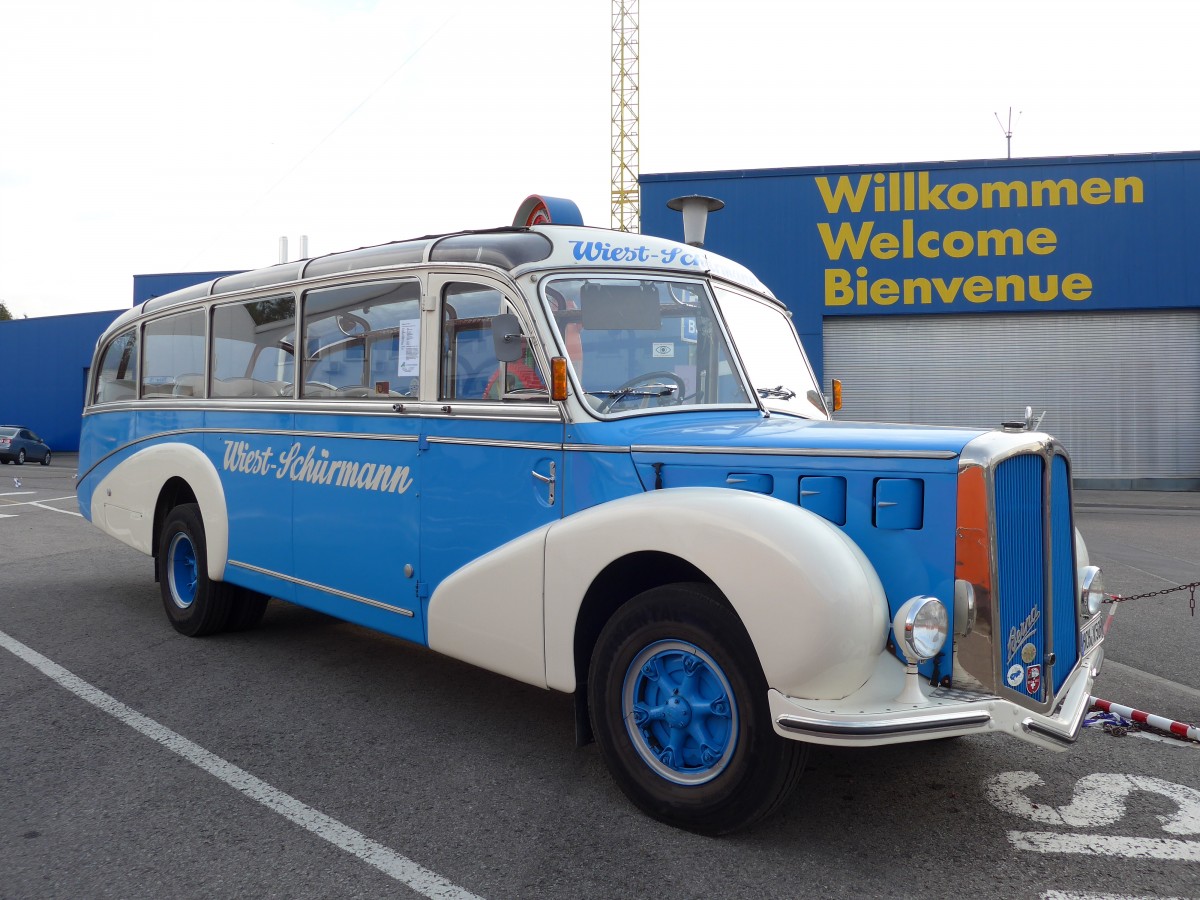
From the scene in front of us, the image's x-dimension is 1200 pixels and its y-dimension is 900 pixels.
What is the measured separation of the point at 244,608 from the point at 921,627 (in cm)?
496

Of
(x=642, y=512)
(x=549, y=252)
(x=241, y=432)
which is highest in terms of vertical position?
(x=549, y=252)

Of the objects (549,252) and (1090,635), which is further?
(549,252)

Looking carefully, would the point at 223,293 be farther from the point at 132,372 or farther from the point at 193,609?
the point at 193,609

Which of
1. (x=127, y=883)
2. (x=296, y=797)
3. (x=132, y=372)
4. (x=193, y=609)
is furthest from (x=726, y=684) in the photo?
(x=132, y=372)

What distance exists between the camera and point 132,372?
7.43 metres

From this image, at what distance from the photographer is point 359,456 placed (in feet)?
16.6

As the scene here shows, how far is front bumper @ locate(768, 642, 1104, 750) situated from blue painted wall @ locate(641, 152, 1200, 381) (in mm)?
19565

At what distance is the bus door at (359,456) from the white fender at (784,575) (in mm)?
1645

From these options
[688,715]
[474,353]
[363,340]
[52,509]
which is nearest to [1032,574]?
[688,715]

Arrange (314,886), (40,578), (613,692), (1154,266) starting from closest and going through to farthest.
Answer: (314,886) → (613,692) → (40,578) → (1154,266)

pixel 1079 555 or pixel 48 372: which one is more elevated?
pixel 48 372

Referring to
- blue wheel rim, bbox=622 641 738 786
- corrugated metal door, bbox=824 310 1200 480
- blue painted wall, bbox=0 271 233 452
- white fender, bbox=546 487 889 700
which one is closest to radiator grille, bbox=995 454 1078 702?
white fender, bbox=546 487 889 700

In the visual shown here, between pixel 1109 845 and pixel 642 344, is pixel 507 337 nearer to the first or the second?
pixel 642 344

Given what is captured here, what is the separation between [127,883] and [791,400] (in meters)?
3.40
